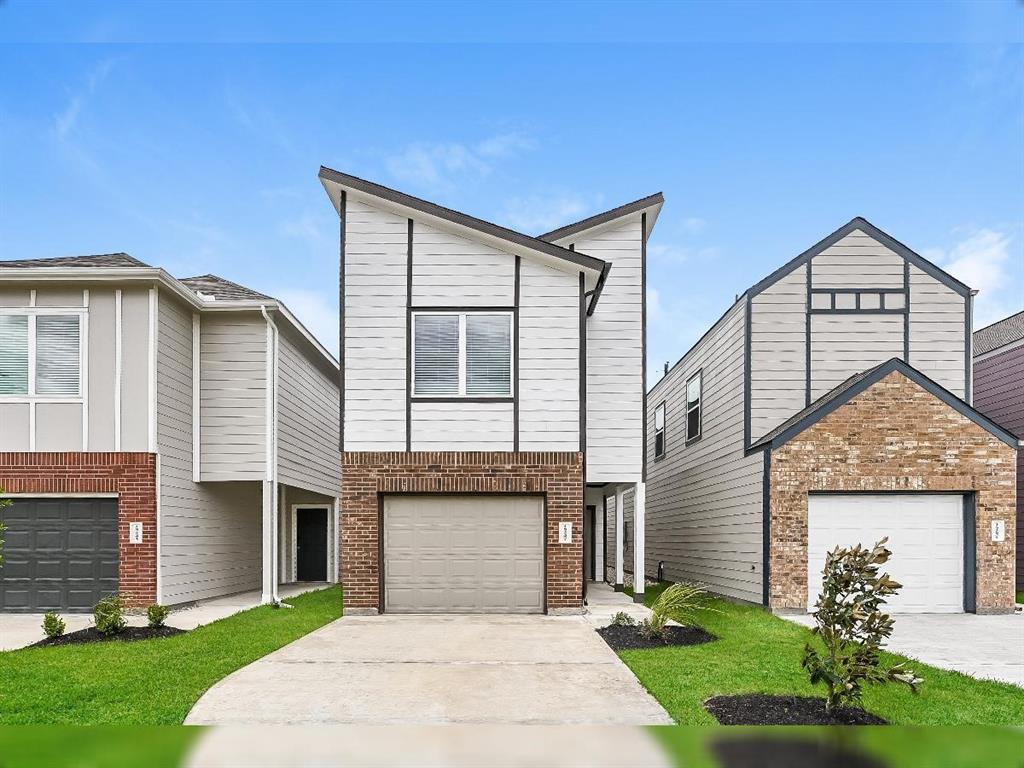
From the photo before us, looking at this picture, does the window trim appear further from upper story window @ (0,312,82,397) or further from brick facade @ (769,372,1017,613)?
upper story window @ (0,312,82,397)

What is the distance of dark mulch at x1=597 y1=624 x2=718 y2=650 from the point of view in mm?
9973

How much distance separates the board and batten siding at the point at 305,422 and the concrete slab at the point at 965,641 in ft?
33.6

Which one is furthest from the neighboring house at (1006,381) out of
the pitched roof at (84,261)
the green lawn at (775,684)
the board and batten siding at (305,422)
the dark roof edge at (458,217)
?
the pitched roof at (84,261)

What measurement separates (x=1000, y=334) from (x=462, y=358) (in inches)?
598

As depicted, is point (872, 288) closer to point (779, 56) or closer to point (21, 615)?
point (779, 56)

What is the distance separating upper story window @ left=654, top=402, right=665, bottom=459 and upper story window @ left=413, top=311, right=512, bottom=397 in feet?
35.3

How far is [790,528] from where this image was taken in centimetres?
1348

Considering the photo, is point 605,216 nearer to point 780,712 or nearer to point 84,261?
point 84,261

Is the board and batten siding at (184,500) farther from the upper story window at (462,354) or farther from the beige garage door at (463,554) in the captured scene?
the upper story window at (462,354)

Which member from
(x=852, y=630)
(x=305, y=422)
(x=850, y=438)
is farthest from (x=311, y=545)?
(x=852, y=630)

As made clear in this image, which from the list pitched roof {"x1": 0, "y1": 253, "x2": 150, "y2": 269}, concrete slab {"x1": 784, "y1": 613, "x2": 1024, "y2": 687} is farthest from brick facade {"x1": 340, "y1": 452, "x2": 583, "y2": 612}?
pitched roof {"x1": 0, "y1": 253, "x2": 150, "y2": 269}

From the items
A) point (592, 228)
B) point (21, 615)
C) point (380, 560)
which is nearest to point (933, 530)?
point (592, 228)

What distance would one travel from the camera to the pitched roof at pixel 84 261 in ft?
44.5

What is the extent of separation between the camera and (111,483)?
1316 centimetres
